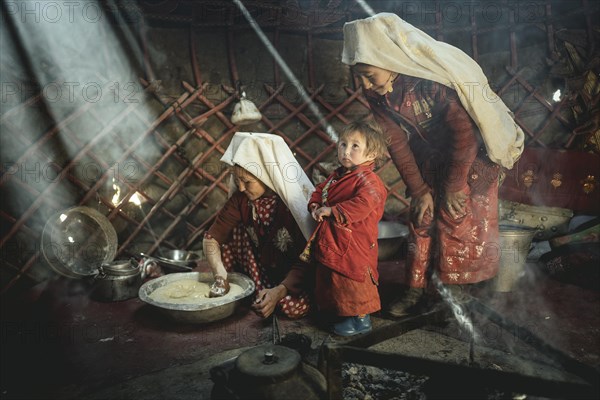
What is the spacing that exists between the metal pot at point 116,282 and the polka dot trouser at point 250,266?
61 centimetres

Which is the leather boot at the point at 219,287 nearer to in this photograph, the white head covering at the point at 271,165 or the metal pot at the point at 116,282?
the white head covering at the point at 271,165

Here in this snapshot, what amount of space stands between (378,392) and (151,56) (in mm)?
3043

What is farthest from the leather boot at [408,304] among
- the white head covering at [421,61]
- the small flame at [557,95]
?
the small flame at [557,95]

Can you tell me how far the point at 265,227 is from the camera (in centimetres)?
209

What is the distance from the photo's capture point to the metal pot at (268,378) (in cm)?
100

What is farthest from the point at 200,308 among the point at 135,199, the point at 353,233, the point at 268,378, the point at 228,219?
the point at 135,199

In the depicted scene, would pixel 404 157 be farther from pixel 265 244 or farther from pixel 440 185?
pixel 265 244

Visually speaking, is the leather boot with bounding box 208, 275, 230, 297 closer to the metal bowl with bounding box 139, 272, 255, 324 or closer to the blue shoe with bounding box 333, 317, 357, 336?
the metal bowl with bounding box 139, 272, 255, 324

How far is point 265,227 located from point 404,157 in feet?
2.60

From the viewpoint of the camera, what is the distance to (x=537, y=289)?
2441 mm

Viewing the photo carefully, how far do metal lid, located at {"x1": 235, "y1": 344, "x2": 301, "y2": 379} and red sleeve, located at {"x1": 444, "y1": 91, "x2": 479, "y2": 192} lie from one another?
1.14m

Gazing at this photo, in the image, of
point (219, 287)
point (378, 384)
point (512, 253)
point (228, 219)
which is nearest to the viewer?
point (378, 384)

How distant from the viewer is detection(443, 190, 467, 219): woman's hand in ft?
5.99

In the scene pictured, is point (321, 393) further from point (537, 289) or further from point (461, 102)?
point (537, 289)
